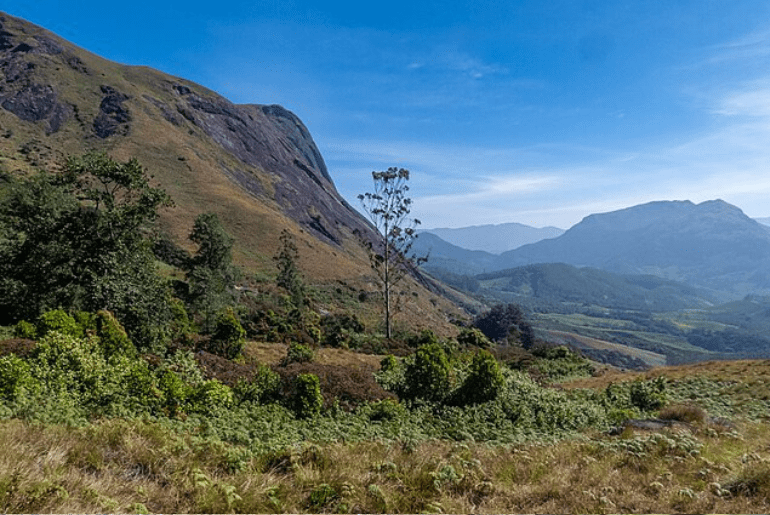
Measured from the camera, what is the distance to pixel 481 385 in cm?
1362

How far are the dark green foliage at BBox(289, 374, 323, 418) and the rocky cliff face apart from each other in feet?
269

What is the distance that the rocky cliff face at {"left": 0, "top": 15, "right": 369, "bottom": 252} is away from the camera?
9725 centimetres

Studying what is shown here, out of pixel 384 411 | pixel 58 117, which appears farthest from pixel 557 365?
pixel 58 117

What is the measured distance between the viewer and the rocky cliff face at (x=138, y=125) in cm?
9725

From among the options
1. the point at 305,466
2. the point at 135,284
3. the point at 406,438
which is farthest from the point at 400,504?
the point at 135,284

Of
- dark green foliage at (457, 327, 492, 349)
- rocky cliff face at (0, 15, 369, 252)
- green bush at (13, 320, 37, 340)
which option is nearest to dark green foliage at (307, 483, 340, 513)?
green bush at (13, 320, 37, 340)

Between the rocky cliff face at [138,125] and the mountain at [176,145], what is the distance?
402 millimetres

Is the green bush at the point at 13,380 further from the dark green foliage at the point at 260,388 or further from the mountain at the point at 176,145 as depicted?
the mountain at the point at 176,145

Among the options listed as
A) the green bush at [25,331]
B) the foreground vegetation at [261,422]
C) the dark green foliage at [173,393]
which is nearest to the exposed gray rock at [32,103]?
the foreground vegetation at [261,422]

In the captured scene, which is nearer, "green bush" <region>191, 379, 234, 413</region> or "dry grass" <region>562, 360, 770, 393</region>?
"green bush" <region>191, 379, 234, 413</region>

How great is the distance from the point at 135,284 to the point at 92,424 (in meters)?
12.5

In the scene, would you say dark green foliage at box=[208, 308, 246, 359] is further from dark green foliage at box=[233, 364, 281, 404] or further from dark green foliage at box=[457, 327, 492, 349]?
dark green foliage at box=[457, 327, 492, 349]

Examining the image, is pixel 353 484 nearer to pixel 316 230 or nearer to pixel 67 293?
pixel 67 293

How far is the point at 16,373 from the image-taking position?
806 centimetres
